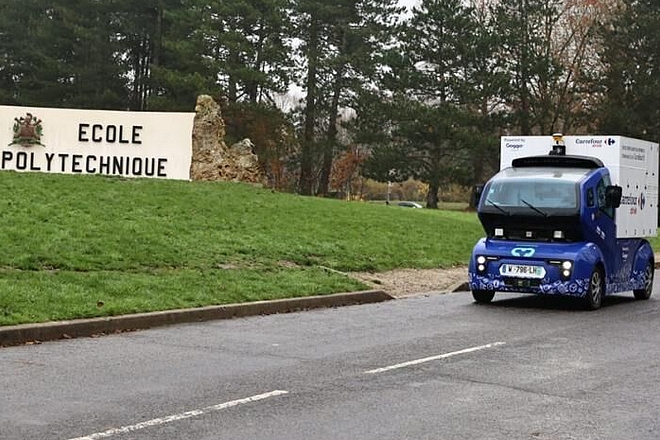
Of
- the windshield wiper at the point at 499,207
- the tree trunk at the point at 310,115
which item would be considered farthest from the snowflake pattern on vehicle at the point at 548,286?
the tree trunk at the point at 310,115

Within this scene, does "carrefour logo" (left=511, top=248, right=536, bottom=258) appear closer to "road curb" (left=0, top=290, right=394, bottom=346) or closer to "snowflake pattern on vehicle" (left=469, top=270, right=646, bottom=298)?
"snowflake pattern on vehicle" (left=469, top=270, right=646, bottom=298)

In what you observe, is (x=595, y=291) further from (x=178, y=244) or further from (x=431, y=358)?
(x=178, y=244)

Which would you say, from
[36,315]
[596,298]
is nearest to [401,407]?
[36,315]

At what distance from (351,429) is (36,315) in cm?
558

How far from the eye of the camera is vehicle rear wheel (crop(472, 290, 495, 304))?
1543 centimetres

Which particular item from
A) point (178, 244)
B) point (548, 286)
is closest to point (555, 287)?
point (548, 286)

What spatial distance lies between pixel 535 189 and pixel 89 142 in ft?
61.7

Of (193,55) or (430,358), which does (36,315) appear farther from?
(193,55)

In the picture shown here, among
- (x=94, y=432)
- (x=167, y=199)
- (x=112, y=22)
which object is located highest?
(x=112, y=22)

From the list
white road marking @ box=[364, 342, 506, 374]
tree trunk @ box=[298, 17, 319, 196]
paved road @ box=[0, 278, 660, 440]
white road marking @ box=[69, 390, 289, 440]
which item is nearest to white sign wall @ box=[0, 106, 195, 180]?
paved road @ box=[0, 278, 660, 440]

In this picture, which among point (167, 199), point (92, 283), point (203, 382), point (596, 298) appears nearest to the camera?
point (203, 382)

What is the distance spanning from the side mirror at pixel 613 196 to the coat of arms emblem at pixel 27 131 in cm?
2044

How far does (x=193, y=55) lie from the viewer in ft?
169

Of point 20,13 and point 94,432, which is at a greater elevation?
point 20,13
